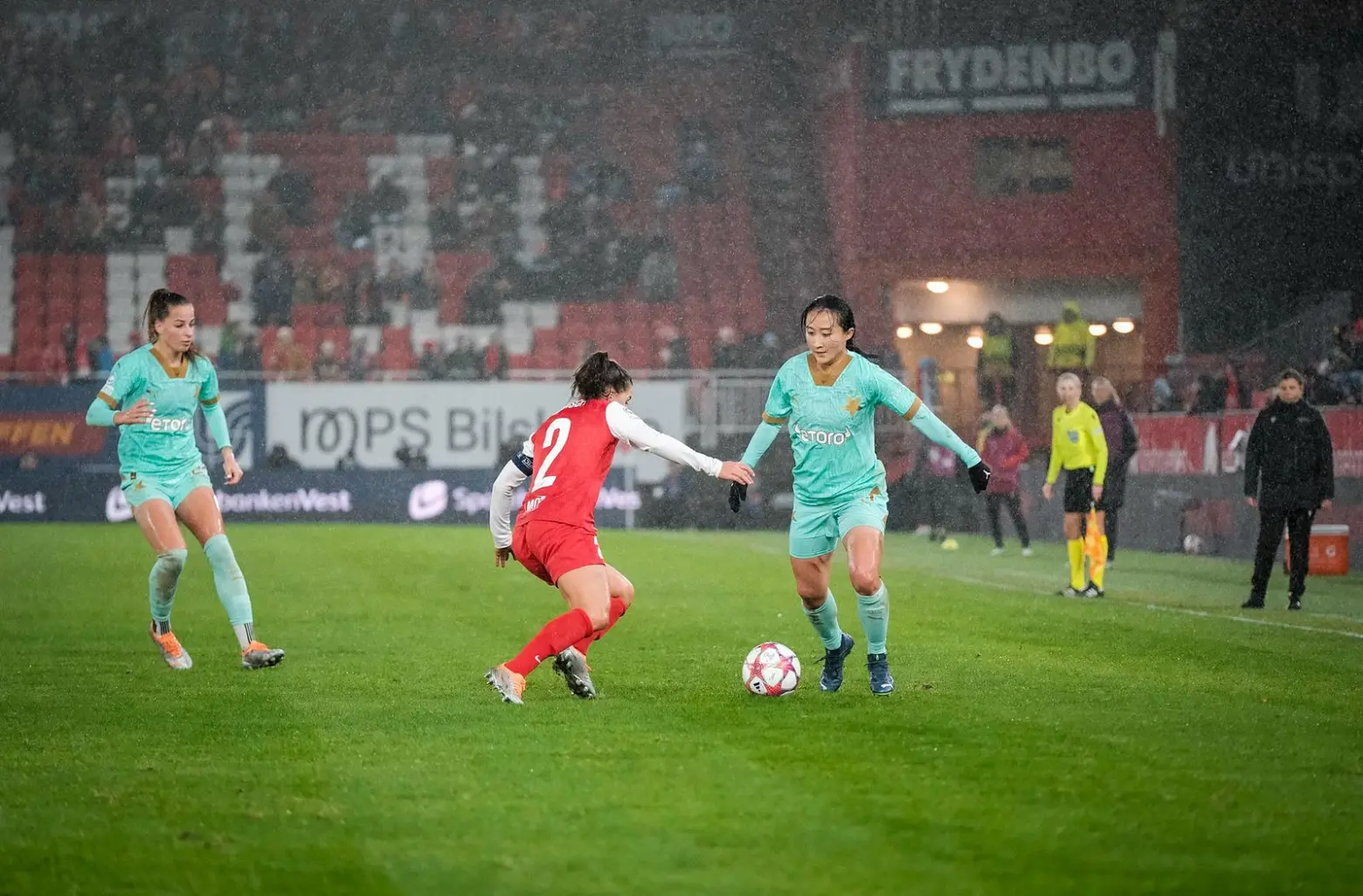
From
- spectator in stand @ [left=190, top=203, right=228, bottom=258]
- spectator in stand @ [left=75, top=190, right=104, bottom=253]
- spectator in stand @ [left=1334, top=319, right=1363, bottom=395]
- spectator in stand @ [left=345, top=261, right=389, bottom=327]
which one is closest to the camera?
spectator in stand @ [left=1334, top=319, right=1363, bottom=395]

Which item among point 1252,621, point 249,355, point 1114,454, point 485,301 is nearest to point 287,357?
point 249,355

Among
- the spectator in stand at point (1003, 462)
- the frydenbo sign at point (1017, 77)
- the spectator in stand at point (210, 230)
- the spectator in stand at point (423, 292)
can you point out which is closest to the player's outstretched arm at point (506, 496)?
the spectator in stand at point (1003, 462)

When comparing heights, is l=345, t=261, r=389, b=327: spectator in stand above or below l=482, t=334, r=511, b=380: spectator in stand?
above

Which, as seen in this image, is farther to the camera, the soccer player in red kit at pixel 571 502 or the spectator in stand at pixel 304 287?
the spectator in stand at pixel 304 287

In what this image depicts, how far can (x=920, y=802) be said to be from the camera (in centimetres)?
589

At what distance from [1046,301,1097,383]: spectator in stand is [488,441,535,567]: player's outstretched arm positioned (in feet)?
74.5

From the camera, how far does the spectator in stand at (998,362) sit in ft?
96.9

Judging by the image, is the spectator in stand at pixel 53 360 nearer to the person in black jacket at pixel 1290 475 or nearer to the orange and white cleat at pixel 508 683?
the person in black jacket at pixel 1290 475

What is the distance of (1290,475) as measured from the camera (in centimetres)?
1467

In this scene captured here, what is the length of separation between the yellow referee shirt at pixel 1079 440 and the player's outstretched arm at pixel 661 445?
8148 mm

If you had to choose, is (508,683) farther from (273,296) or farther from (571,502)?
(273,296)

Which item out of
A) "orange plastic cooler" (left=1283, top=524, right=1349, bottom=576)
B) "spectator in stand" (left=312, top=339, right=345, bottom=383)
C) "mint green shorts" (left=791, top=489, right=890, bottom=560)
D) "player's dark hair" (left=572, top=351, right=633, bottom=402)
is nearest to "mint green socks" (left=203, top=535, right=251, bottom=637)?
"player's dark hair" (left=572, top=351, right=633, bottom=402)

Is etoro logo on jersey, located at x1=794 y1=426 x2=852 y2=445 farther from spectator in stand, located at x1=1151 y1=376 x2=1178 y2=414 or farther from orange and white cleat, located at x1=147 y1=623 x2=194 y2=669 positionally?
spectator in stand, located at x1=1151 y1=376 x2=1178 y2=414

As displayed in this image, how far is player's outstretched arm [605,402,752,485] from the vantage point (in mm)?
7945
